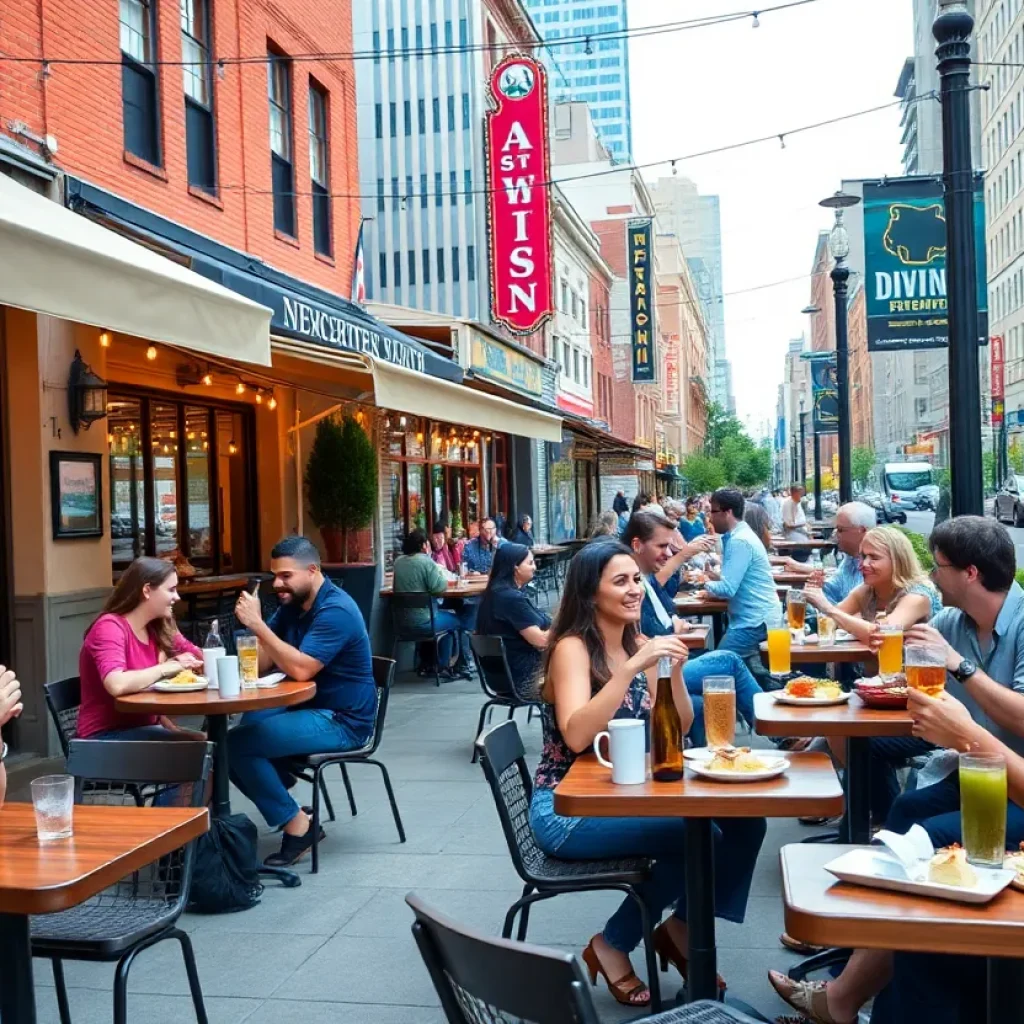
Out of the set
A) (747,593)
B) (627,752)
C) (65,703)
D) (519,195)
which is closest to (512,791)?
(627,752)

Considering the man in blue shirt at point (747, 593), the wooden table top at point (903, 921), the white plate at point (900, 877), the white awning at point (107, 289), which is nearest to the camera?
the wooden table top at point (903, 921)

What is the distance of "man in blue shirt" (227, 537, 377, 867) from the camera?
229 inches

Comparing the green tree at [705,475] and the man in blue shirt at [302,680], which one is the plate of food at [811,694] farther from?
the green tree at [705,475]

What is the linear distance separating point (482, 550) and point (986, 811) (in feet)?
41.6

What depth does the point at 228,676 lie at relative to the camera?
5.39 metres

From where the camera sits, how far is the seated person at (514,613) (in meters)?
7.87

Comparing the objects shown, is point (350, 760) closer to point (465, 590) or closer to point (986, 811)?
point (986, 811)

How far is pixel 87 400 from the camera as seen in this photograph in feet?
28.2

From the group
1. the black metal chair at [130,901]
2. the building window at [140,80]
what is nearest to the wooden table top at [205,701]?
the black metal chair at [130,901]

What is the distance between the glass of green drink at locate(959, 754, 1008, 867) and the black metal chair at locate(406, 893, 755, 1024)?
1.07m

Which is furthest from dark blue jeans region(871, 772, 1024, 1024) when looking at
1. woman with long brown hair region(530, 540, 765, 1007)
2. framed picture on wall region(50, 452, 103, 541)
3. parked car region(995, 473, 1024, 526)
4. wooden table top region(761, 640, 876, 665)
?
parked car region(995, 473, 1024, 526)

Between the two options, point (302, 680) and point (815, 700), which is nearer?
point (815, 700)

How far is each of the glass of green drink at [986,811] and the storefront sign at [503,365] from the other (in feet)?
46.3

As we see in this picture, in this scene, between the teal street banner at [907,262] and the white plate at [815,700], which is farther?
the teal street banner at [907,262]
